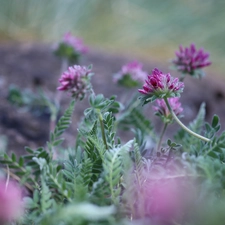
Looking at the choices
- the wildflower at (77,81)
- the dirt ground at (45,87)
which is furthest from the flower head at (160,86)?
the dirt ground at (45,87)

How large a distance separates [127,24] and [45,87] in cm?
89

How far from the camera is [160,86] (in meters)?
0.47

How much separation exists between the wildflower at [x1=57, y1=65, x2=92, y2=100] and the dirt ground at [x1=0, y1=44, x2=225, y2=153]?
1.09 ft

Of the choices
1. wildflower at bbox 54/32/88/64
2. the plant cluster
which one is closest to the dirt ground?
wildflower at bbox 54/32/88/64

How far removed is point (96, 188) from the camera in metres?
0.40

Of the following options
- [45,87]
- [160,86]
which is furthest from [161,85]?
[45,87]

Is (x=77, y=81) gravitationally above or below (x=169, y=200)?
above

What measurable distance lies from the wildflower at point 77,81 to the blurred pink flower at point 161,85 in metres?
0.12

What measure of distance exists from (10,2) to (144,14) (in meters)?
0.63

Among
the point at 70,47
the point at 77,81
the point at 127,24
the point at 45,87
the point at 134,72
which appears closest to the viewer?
the point at 77,81

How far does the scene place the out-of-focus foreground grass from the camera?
1.77 m

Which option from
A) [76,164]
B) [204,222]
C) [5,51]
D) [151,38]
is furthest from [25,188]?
[151,38]

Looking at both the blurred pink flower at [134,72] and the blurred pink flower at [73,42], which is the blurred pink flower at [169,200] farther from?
the blurred pink flower at [73,42]

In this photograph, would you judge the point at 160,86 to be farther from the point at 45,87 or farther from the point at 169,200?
the point at 45,87
